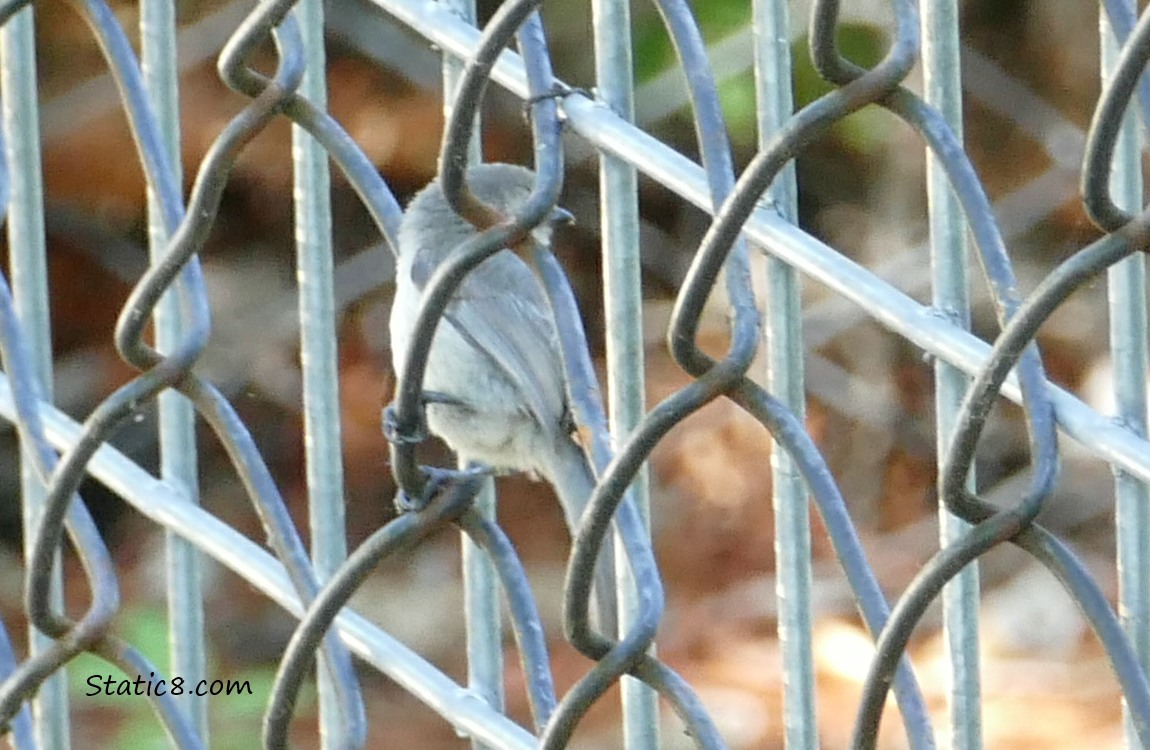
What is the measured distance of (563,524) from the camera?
15.9ft

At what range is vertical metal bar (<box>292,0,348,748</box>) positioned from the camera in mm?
1699

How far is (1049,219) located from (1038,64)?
46 centimetres

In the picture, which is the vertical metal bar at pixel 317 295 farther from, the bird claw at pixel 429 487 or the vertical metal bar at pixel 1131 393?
the vertical metal bar at pixel 1131 393

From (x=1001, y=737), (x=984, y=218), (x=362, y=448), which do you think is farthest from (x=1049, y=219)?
(x=984, y=218)

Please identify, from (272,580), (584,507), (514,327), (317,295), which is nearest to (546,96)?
(317,295)

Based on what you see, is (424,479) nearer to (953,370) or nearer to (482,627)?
(482,627)

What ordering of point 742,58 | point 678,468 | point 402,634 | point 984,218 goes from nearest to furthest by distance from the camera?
1. point 984,218
2. point 742,58
3. point 402,634
4. point 678,468

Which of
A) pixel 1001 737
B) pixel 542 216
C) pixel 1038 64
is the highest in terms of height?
pixel 1038 64

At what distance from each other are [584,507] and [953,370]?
17.4 inches

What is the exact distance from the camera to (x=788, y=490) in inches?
63.0

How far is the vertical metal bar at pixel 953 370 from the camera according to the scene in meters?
1.52

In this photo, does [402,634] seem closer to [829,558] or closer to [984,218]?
[829,558]

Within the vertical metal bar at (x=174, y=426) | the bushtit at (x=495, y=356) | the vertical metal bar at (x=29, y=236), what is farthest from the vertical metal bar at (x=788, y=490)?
the vertical metal bar at (x=29, y=236)

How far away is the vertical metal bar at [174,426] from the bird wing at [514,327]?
A: 1.69 ft
